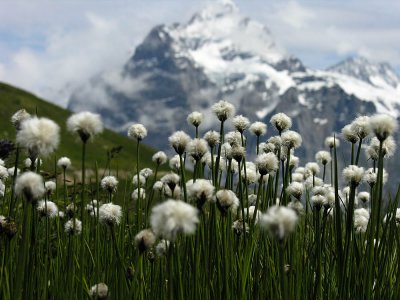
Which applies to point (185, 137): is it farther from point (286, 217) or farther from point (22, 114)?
point (286, 217)

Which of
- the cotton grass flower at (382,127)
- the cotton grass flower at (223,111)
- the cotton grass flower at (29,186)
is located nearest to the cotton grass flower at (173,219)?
the cotton grass flower at (29,186)

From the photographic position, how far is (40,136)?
8.20 ft

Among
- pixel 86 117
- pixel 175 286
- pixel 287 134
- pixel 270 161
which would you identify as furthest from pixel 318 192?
pixel 86 117

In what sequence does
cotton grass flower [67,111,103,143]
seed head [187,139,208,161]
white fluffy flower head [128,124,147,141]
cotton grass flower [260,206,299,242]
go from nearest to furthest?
1. cotton grass flower [260,206,299,242]
2. cotton grass flower [67,111,103,143]
3. seed head [187,139,208,161]
4. white fluffy flower head [128,124,147,141]

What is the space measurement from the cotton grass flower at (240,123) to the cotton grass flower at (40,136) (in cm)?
258

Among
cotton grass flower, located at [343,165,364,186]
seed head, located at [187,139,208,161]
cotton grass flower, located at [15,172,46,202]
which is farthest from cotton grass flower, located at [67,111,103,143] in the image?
cotton grass flower, located at [343,165,364,186]

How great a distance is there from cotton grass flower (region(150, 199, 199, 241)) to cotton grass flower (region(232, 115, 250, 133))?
2.68 m

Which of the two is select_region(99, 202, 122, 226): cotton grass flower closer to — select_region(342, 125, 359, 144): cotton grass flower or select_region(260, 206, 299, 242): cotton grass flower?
select_region(260, 206, 299, 242): cotton grass flower

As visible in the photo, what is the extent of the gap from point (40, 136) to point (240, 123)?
271 centimetres

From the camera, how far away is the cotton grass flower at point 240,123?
4.96 meters

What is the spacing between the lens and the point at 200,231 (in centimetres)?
389

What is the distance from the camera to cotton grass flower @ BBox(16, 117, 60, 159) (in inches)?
98.2

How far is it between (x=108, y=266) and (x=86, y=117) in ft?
6.18

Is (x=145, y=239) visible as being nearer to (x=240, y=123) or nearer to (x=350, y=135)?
(x=350, y=135)
